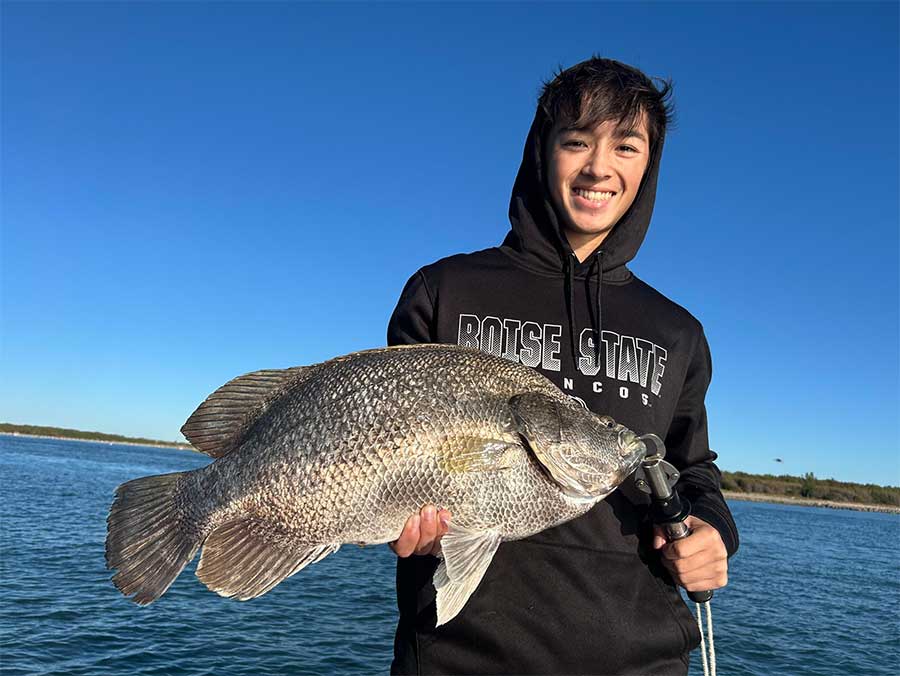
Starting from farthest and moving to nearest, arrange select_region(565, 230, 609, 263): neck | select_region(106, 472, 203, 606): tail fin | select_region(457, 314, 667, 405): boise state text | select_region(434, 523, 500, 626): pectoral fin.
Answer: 1. select_region(565, 230, 609, 263): neck
2. select_region(457, 314, 667, 405): boise state text
3. select_region(106, 472, 203, 606): tail fin
4. select_region(434, 523, 500, 626): pectoral fin

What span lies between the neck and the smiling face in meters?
0.03

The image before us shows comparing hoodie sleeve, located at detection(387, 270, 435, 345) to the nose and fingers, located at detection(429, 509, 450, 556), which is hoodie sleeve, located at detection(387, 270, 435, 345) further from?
the nose

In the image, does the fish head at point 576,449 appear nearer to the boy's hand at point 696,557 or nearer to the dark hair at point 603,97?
the boy's hand at point 696,557

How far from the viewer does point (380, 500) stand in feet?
9.50

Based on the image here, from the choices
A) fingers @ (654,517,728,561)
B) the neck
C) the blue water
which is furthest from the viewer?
the blue water

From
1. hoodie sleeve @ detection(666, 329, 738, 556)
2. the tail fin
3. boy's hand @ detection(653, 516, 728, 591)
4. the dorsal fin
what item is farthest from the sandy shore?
the tail fin

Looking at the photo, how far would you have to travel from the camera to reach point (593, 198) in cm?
376

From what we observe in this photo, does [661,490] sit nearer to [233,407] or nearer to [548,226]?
[548,226]

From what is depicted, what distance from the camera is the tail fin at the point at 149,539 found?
3033 mm

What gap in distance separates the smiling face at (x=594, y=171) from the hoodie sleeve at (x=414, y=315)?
95cm

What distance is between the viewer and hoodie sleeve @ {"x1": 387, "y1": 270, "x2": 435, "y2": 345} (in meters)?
3.49

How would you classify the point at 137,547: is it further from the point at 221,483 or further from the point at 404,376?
the point at 404,376

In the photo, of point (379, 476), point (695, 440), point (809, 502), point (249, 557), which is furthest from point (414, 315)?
point (809, 502)

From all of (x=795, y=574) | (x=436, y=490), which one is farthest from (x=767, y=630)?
(x=436, y=490)
